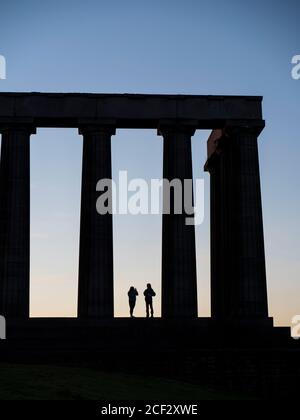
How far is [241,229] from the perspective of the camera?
Result: 3711 inches

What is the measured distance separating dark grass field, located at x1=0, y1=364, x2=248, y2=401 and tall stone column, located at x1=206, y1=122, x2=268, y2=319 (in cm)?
2523

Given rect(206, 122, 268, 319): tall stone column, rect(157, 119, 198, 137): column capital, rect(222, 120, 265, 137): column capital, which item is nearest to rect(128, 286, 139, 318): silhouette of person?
rect(206, 122, 268, 319): tall stone column

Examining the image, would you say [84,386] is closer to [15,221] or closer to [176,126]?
[15,221]

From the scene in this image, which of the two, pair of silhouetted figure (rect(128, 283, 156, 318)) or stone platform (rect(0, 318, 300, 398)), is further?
pair of silhouetted figure (rect(128, 283, 156, 318))

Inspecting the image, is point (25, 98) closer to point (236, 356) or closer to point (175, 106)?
point (175, 106)

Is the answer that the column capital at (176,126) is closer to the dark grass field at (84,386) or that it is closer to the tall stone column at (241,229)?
the tall stone column at (241,229)

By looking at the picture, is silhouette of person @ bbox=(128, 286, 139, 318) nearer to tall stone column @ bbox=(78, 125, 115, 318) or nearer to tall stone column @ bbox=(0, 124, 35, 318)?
tall stone column @ bbox=(78, 125, 115, 318)

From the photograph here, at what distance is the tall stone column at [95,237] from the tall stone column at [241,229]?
13.8 m

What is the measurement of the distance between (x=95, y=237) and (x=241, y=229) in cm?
1608

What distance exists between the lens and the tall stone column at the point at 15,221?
299 ft

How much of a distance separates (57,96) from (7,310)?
24.6 m

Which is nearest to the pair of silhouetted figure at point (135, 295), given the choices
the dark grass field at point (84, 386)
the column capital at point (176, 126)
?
the column capital at point (176, 126)

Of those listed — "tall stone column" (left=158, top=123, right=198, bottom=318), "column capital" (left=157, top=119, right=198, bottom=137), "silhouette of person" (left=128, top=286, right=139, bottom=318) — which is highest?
"column capital" (left=157, top=119, right=198, bottom=137)

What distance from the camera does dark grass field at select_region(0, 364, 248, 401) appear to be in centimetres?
5500
